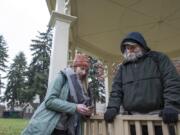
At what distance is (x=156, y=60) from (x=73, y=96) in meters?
0.84

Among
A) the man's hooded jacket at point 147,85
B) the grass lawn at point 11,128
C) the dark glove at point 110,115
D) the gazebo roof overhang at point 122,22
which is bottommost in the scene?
the grass lawn at point 11,128

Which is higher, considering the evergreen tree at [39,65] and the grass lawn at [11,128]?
the evergreen tree at [39,65]

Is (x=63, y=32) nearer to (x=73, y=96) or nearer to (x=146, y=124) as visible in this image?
(x=73, y=96)

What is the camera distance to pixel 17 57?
50.8m

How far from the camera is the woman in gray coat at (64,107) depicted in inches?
89.6

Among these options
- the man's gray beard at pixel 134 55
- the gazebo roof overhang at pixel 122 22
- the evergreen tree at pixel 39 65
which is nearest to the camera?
the man's gray beard at pixel 134 55

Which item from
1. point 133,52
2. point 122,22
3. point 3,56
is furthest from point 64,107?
point 3,56

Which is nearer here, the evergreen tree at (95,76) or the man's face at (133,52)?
the man's face at (133,52)

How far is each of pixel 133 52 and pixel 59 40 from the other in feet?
5.70

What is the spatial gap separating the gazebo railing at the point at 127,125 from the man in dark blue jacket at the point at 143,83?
0.09 meters

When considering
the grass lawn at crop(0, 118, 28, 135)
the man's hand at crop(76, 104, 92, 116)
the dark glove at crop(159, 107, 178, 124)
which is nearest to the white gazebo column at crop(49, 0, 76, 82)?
the man's hand at crop(76, 104, 92, 116)

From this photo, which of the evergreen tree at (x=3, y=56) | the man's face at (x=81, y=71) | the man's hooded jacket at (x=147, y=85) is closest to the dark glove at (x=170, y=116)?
the man's hooded jacket at (x=147, y=85)

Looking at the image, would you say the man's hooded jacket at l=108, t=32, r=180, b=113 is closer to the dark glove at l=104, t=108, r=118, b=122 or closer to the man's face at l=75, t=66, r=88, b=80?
the dark glove at l=104, t=108, r=118, b=122

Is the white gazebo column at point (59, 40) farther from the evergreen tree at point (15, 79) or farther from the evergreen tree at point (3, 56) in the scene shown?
the evergreen tree at point (3, 56)
